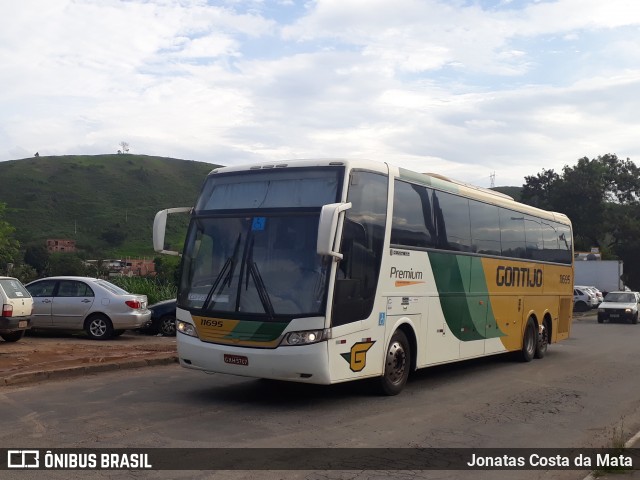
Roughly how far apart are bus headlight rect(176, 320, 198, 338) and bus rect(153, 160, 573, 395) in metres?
0.01

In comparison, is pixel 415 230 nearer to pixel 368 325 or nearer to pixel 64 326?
pixel 368 325

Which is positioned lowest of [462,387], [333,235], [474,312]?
[462,387]

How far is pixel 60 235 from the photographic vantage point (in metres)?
85.1

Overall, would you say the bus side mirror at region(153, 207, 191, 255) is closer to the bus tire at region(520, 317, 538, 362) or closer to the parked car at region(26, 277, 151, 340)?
the parked car at region(26, 277, 151, 340)

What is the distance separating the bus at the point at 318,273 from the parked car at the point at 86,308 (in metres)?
7.66

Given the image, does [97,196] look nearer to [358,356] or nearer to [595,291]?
[595,291]

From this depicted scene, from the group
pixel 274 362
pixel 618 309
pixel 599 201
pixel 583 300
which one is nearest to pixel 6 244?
pixel 274 362

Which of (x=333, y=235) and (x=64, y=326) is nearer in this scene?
(x=333, y=235)

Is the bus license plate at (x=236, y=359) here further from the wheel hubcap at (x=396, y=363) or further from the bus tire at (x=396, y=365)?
the wheel hubcap at (x=396, y=363)

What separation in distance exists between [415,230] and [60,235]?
79752 mm

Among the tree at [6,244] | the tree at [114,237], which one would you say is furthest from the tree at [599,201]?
the tree at [6,244]

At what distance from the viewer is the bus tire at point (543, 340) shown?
17.6m

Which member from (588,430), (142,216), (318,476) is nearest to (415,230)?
(588,430)

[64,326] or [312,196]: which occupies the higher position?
[312,196]
